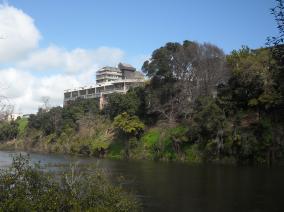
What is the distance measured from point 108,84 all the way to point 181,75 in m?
49.1

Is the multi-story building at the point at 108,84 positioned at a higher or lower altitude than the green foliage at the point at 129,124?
higher

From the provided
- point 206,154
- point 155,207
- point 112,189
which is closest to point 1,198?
point 112,189

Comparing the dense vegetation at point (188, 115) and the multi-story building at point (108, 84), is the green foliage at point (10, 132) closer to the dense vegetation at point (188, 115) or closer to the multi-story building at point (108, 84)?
the dense vegetation at point (188, 115)

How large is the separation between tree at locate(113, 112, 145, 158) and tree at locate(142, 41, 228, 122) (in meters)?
3.60

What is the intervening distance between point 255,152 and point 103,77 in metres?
94.6

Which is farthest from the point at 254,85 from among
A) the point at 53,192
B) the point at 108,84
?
the point at 108,84

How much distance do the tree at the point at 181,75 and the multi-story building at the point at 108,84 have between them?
30288mm

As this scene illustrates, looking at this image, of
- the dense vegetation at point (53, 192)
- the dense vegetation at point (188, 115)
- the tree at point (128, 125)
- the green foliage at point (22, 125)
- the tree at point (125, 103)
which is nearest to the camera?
the dense vegetation at point (53, 192)

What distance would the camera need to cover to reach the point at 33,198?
12492 millimetres

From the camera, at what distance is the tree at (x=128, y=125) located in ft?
233

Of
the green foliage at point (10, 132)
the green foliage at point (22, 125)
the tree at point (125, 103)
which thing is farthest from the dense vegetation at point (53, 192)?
the green foliage at point (22, 125)

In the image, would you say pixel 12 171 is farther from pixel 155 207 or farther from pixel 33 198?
pixel 155 207

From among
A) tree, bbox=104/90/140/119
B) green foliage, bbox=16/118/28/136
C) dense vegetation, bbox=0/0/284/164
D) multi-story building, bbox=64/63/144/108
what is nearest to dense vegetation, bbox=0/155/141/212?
dense vegetation, bbox=0/0/284/164

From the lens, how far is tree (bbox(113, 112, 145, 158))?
70938 mm
